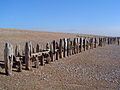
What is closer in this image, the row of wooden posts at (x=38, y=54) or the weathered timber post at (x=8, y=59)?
the weathered timber post at (x=8, y=59)

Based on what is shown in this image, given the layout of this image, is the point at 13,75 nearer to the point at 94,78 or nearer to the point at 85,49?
the point at 94,78

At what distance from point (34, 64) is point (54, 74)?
5.64ft

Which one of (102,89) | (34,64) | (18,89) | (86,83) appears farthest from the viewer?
(34,64)

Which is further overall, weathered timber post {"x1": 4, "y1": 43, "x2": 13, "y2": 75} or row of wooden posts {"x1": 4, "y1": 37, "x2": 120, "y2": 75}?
row of wooden posts {"x1": 4, "y1": 37, "x2": 120, "y2": 75}

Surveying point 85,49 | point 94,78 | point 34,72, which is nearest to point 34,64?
point 34,72

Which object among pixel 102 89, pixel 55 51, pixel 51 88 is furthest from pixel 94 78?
pixel 55 51

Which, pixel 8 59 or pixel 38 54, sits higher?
pixel 8 59

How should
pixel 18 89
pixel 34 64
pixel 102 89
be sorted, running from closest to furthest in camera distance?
pixel 18 89, pixel 102 89, pixel 34 64

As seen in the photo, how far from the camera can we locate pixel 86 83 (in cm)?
934

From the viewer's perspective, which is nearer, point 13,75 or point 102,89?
point 102,89

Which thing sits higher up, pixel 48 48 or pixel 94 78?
pixel 48 48

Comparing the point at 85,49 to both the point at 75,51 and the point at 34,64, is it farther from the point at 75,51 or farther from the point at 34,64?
the point at 34,64

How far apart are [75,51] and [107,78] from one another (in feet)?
24.7

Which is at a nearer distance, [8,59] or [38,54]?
[8,59]
